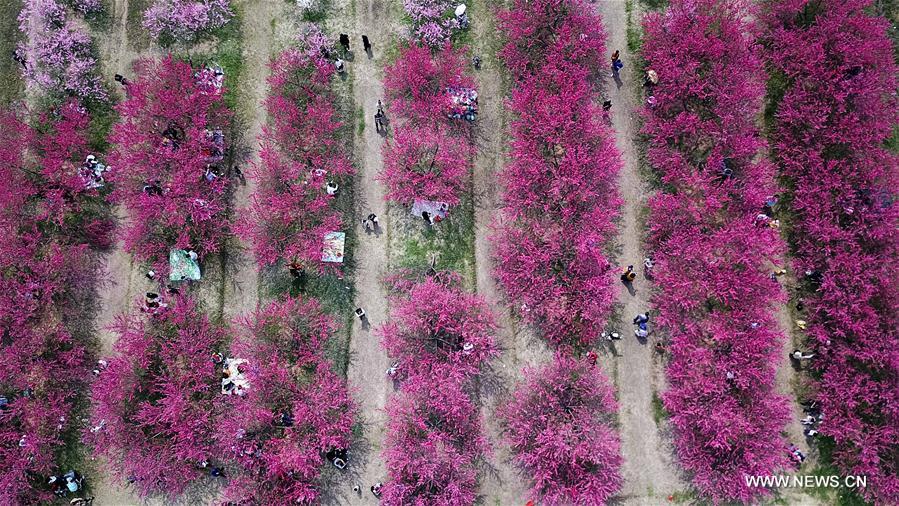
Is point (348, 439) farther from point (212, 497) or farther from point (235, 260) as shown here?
point (235, 260)

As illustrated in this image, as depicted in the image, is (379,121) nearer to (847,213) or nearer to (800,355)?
(847,213)

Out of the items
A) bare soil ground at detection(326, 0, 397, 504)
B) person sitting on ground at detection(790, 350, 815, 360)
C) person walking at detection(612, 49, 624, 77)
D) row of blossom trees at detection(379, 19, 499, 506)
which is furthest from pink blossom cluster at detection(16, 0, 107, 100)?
→ person sitting on ground at detection(790, 350, 815, 360)

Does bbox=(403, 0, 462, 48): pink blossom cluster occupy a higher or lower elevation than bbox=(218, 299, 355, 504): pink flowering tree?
higher

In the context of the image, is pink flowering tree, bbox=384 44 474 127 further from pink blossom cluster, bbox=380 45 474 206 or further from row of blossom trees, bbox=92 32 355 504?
row of blossom trees, bbox=92 32 355 504

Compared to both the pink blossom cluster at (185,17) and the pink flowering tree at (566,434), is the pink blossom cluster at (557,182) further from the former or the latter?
the pink blossom cluster at (185,17)

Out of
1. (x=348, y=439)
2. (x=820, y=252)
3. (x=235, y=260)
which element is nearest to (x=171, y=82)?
(x=235, y=260)

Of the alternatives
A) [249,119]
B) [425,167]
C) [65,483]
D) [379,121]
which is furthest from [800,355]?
[65,483]

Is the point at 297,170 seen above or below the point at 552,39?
below

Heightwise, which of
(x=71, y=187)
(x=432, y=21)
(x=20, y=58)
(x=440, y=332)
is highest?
(x=432, y=21)

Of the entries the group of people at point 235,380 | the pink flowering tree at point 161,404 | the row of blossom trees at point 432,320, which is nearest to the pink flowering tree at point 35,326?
the pink flowering tree at point 161,404
